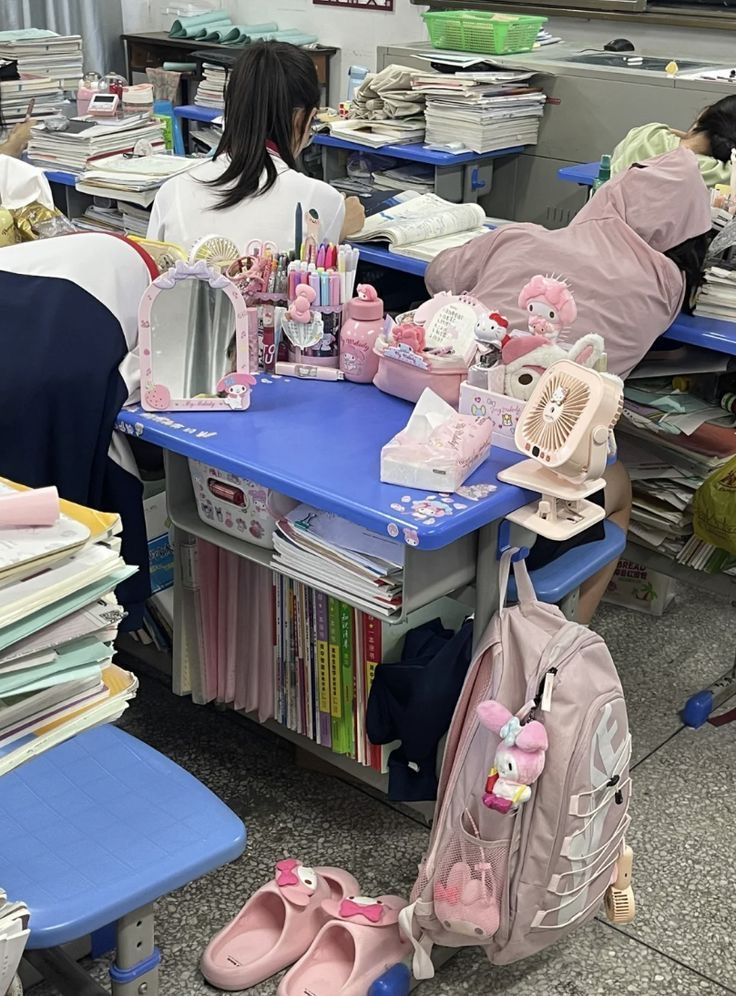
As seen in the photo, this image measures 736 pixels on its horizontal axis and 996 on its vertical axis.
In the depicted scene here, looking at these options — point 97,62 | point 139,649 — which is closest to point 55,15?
point 97,62

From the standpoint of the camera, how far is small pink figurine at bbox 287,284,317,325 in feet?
6.48

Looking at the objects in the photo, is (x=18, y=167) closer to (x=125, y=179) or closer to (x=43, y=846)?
(x=125, y=179)

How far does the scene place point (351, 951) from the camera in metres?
1.74

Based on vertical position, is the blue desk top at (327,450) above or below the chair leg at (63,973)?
above

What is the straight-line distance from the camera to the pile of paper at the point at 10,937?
3.22 feet

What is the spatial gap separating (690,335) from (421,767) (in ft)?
3.57

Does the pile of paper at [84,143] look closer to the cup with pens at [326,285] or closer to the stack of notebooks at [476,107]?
the stack of notebooks at [476,107]

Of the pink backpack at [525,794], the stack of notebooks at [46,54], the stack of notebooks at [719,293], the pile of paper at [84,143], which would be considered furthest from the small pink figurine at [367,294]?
the stack of notebooks at [46,54]

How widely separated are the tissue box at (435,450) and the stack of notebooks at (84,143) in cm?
212

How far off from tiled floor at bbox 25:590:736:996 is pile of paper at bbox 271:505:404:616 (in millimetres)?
565

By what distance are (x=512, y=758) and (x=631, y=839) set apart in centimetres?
69

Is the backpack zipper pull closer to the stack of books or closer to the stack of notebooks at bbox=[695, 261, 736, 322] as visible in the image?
the stack of notebooks at bbox=[695, 261, 736, 322]

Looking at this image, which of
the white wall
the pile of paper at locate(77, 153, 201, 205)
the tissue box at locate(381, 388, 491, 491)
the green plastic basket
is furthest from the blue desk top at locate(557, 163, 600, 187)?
the white wall

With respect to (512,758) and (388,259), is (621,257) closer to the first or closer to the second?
(388,259)
